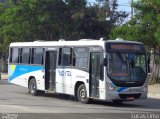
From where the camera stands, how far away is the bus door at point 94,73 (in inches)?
811

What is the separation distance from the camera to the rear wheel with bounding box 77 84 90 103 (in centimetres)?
2123

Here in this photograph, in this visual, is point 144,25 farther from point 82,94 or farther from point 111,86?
point 111,86

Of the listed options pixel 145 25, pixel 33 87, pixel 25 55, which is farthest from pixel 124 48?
pixel 145 25

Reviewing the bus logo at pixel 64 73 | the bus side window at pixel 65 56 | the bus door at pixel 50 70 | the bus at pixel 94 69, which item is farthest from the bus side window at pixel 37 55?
the bus logo at pixel 64 73

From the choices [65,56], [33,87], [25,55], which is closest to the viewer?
[65,56]

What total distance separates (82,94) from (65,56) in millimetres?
2453

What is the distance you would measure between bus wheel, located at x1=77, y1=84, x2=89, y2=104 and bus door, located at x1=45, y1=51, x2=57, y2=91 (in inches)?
95.0

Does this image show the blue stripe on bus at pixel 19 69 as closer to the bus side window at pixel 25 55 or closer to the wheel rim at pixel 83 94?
the bus side window at pixel 25 55

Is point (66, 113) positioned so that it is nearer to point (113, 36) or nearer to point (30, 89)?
point (30, 89)

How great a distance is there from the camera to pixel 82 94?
70.5ft

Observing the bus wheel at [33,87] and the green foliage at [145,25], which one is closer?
the bus wheel at [33,87]

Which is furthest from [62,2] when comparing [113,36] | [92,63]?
[92,63]

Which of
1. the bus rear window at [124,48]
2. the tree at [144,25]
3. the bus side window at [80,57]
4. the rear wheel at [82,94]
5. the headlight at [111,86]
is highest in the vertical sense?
the tree at [144,25]

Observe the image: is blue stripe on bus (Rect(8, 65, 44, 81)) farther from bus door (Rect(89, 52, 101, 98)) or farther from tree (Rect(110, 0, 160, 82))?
tree (Rect(110, 0, 160, 82))
